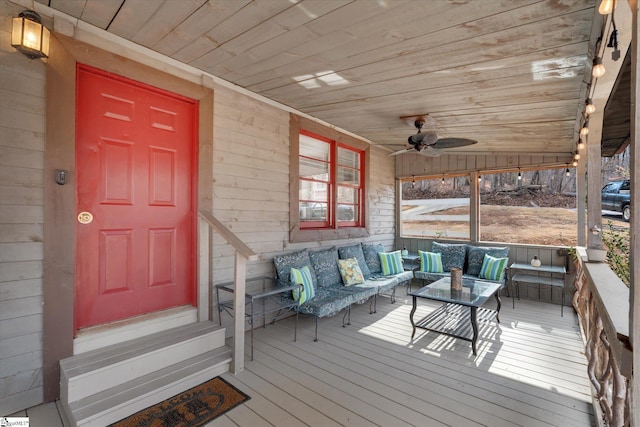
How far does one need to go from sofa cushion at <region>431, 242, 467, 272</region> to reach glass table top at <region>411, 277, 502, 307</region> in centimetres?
116

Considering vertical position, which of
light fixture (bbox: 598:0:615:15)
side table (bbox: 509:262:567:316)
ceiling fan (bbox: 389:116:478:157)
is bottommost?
side table (bbox: 509:262:567:316)

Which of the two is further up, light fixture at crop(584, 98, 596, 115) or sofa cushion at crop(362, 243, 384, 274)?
light fixture at crop(584, 98, 596, 115)

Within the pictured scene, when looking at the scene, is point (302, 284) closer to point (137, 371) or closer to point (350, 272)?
point (350, 272)

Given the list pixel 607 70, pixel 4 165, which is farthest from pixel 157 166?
pixel 607 70

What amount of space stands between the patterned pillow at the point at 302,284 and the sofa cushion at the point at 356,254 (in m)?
1.15

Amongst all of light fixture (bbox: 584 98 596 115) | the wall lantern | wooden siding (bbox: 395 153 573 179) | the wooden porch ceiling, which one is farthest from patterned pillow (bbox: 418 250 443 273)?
the wall lantern

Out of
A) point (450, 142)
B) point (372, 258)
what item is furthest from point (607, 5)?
point (372, 258)

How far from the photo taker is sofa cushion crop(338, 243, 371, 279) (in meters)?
4.60

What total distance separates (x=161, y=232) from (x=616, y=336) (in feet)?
9.91

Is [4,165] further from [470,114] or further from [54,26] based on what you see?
[470,114]

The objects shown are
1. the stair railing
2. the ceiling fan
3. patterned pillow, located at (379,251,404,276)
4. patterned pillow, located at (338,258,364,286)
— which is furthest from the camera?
patterned pillow, located at (379,251,404,276)

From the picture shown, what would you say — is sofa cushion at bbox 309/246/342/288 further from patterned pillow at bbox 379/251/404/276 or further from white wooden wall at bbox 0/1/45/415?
white wooden wall at bbox 0/1/45/415

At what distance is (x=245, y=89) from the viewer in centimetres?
332

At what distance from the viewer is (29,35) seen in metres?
1.96
